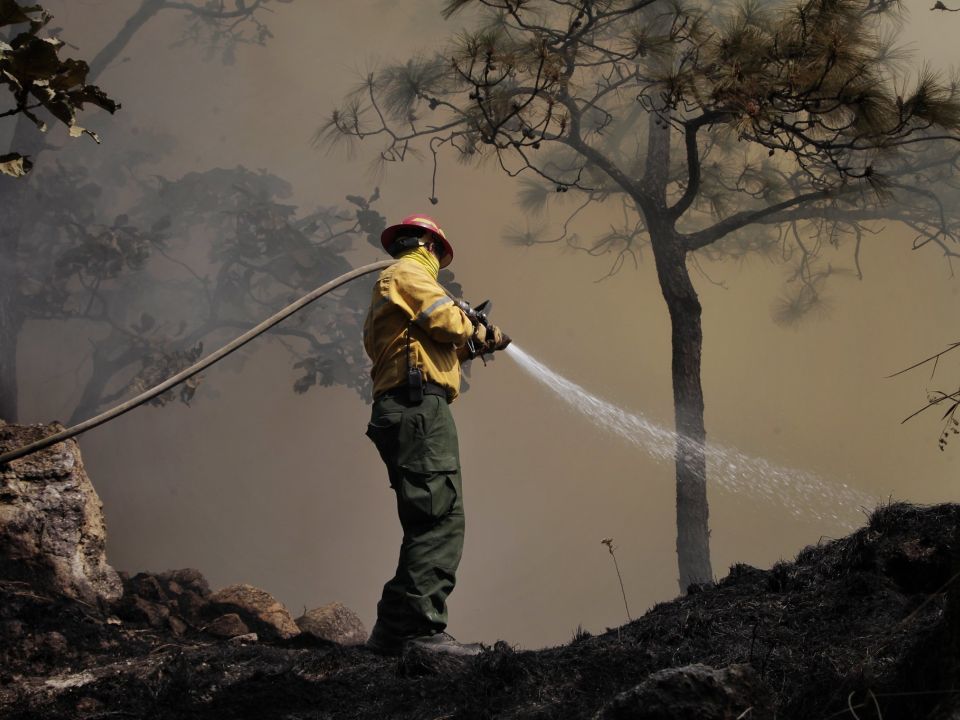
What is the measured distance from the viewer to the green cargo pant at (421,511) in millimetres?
2494

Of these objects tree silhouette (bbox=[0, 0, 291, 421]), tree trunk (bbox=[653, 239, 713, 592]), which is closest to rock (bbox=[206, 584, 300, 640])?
tree trunk (bbox=[653, 239, 713, 592])

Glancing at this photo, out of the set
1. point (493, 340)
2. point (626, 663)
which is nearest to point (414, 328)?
point (493, 340)

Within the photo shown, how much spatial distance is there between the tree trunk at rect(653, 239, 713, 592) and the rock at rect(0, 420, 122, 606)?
2282 millimetres

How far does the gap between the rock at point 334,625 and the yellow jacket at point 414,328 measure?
1303mm

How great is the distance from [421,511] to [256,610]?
134 centimetres

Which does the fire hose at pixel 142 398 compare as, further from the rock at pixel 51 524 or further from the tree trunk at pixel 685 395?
the tree trunk at pixel 685 395

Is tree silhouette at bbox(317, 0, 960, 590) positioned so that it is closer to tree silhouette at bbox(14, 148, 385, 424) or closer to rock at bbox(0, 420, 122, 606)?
tree silhouette at bbox(14, 148, 385, 424)

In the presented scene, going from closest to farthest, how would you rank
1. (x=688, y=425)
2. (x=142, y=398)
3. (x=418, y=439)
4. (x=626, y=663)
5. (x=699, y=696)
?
(x=699, y=696) < (x=626, y=663) < (x=142, y=398) < (x=418, y=439) < (x=688, y=425)

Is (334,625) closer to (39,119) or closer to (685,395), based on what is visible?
(685,395)

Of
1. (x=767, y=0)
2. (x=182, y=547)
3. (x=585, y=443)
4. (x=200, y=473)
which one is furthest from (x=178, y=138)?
(x=767, y=0)

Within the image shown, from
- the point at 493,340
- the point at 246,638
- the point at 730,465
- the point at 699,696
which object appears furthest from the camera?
the point at 730,465

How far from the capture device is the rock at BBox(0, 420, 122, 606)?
2955 millimetres

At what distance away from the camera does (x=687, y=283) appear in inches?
165

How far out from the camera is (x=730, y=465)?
4957mm
